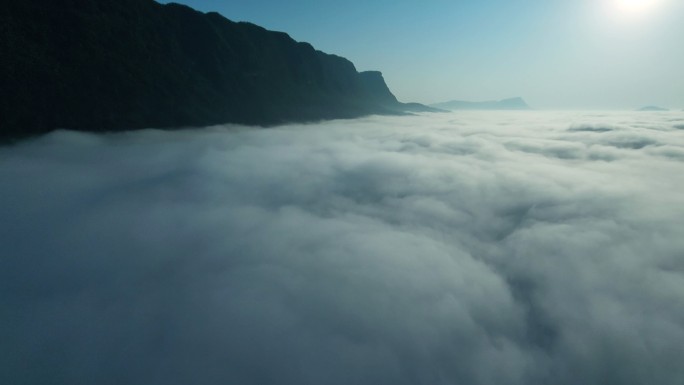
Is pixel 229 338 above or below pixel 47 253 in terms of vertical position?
below

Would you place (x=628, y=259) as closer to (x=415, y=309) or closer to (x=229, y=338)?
(x=415, y=309)

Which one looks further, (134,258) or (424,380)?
(134,258)

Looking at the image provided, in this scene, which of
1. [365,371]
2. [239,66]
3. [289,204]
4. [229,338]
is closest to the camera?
[365,371]

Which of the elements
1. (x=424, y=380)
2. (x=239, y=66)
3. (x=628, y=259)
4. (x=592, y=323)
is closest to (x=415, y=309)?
(x=424, y=380)

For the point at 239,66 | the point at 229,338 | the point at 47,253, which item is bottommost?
the point at 229,338

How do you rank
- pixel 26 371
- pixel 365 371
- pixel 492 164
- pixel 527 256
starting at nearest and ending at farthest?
pixel 26 371
pixel 365 371
pixel 527 256
pixel 492 164

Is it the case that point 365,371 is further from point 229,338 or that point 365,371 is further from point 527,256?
point 527,256
